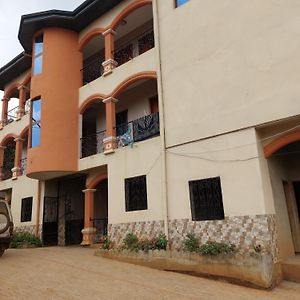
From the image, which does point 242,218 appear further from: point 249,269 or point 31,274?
point 31,274

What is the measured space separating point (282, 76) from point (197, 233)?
4.89 meters

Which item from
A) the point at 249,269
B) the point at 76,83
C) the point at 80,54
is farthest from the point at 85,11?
the point at 249,269

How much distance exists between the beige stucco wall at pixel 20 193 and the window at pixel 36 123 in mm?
2963

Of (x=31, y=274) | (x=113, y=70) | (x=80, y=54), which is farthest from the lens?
(x=80, y=54)

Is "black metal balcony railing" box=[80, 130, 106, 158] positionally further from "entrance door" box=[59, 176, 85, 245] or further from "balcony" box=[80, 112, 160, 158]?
"entrance door" box=[59, 176, 85, 245]

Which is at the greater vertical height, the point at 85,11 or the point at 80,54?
the point at 85,11

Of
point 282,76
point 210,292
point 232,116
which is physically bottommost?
point 210,292

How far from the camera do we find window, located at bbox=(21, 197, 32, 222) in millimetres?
16895

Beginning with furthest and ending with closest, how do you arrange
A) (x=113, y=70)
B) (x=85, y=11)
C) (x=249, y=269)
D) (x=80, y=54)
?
(x=80, y=54) → (x=85, y=11) → (x=113, y=70) → (x=249, y=269)

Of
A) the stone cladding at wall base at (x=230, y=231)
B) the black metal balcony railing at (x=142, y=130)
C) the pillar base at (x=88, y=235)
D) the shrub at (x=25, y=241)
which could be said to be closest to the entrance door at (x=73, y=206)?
the shrub at (x=25, y=241)

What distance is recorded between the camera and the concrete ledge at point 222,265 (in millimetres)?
7879

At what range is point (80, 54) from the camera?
15.8 meters

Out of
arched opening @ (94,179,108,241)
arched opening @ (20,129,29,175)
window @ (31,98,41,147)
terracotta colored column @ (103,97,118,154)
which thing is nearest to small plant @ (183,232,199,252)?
terracotta colored column @ (103,97,118,154)

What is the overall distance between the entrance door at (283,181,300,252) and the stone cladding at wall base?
6.92 feet
